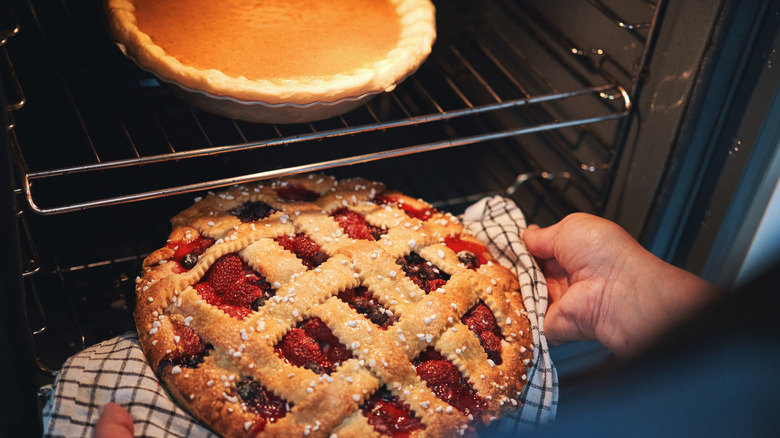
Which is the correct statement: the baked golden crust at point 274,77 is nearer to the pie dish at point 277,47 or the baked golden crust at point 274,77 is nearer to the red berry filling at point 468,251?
the pie dish at point 277,47

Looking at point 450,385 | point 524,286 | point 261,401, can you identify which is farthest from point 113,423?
point 524,286

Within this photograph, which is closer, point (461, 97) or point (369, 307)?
point (369, 307)

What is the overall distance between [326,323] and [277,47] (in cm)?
62

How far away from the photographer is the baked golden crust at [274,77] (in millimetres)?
1151

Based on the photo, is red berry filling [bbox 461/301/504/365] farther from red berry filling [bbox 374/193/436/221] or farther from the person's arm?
red berry filling [bbox 374/193/436/221]

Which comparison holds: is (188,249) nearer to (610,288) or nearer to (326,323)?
(326,323)

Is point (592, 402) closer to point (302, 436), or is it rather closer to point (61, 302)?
point (302, 436)

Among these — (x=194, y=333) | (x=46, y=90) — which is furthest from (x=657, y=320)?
(x=46, y=90)

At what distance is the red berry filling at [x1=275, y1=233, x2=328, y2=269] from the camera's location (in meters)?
1.22

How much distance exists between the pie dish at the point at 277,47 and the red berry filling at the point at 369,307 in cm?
36

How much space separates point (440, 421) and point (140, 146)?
1104mm

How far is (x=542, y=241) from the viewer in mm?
1356

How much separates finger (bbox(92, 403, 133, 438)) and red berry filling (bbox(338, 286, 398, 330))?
403 mm

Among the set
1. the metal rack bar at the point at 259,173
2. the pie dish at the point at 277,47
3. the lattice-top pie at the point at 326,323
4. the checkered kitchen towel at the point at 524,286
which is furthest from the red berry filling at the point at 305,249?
the checkered kitchen towel at the point at 524,286
